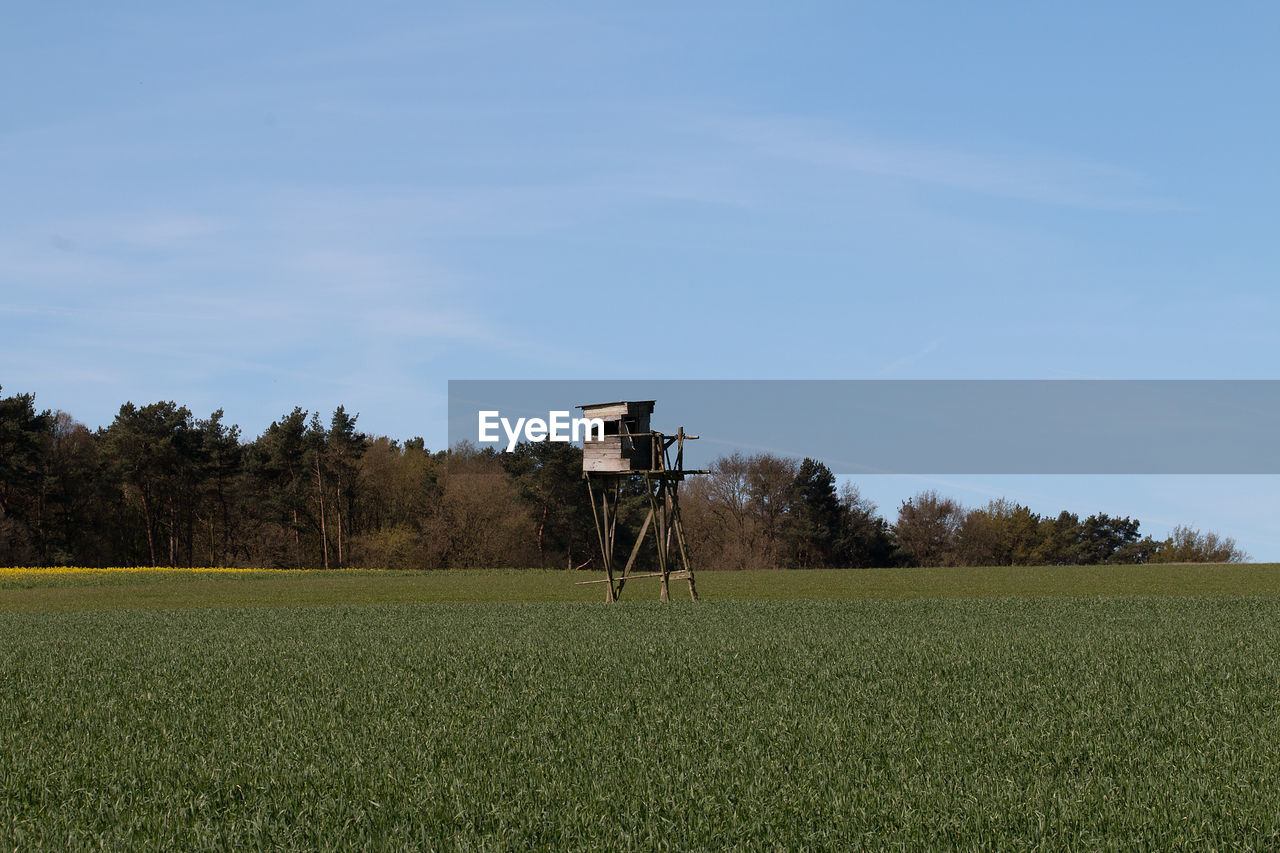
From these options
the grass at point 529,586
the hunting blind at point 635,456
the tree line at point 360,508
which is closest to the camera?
the hunting blind at point 635,456

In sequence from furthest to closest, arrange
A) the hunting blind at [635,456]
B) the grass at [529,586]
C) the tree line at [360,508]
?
the tree line at [360,508]
the grass at [529,586]
the hunting blind at [635,456]

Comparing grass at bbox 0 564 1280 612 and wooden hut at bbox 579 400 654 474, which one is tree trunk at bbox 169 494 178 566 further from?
wooden hut at bbox 579 400 654 474

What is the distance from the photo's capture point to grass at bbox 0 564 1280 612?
3525 cm

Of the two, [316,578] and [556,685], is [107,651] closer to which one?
[556,685]

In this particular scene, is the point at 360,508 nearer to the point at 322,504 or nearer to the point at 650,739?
the point at 322,504

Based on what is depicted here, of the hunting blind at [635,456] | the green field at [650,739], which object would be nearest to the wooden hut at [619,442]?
the hunting blind at [635,456]

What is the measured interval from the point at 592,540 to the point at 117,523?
107ft

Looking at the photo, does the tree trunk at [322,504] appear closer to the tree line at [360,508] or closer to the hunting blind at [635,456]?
the tree line at [360,508]

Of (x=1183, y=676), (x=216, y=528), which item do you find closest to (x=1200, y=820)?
(x=1183, y=676)

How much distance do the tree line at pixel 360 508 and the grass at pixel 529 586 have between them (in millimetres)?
12958

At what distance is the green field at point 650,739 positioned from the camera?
617 cm

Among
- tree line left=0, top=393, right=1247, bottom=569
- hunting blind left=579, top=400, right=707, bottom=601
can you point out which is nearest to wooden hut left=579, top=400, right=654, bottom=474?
hunting blind left=579, top=400, right=707, bottom=601

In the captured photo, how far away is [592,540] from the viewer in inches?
3061

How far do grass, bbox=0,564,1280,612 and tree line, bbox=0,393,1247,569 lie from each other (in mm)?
12958
